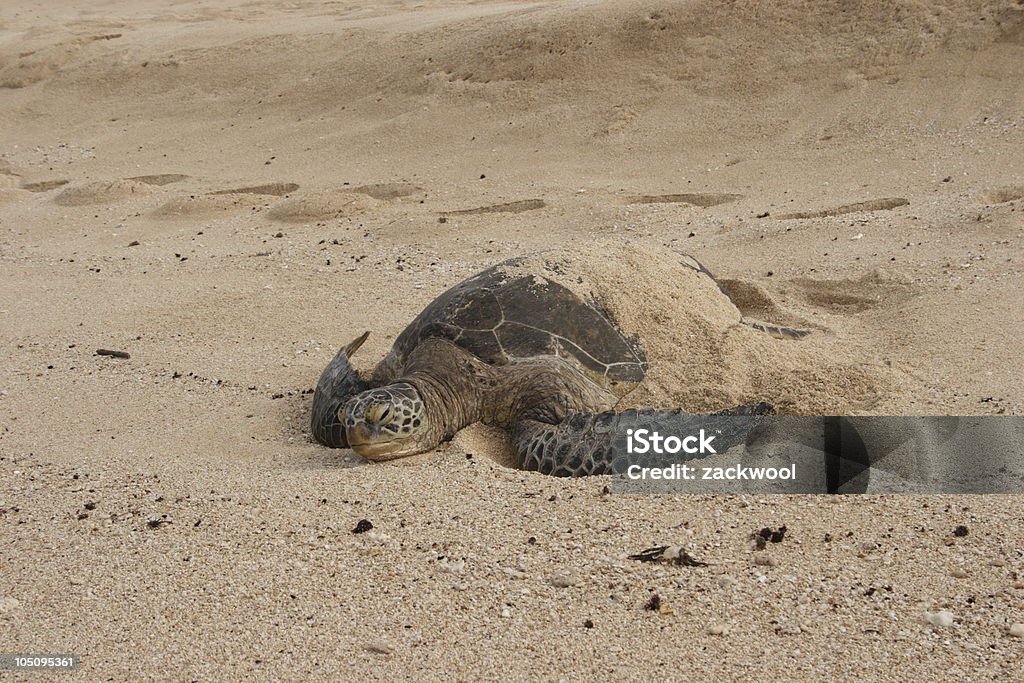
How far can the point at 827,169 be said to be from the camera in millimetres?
7828

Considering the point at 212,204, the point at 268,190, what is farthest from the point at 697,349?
the point at 268,190

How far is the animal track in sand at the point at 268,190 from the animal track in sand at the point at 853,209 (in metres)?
4.38

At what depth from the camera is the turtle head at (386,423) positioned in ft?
11.9

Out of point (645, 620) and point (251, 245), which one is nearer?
point (645, 620)

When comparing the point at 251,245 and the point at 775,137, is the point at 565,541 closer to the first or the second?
the point at 251,245

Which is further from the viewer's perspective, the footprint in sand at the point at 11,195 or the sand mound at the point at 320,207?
the footprint in sand at the point at 11,195

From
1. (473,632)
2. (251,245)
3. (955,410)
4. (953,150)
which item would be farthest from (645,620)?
(953,150)

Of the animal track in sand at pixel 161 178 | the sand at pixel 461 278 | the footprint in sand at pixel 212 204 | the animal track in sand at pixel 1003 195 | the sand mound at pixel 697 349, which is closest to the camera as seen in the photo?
the sand at pixel 461 278

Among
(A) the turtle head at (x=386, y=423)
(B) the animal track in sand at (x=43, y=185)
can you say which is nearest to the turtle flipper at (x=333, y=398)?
(A) the turtle head at (x=386, y=423)

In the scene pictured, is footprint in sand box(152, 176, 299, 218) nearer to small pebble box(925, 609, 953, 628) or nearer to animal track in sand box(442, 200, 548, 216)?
animal track in sand box(442, 200, 548, 216)

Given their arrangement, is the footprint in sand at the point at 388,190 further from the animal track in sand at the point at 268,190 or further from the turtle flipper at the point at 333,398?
the turtle flipper at the point at 333,398

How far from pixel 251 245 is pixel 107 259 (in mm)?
1037

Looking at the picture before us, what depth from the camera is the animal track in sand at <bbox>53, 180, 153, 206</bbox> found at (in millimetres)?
9109

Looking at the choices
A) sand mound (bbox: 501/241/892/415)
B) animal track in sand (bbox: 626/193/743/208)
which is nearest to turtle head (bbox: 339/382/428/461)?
sand mound (bbox: 501/241/892/415)
